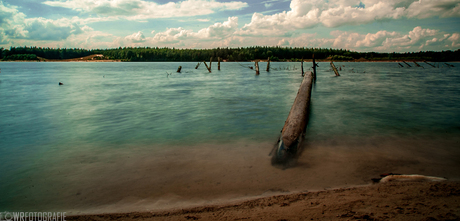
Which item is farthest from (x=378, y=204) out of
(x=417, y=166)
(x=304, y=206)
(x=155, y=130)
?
(x=155, y=130)

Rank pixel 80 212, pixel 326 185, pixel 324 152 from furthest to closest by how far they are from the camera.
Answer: pixel 324 152, pixel 326 185, pixel 80 212

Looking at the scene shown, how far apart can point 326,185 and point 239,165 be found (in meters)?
2.07

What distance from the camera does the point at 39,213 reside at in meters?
4.27

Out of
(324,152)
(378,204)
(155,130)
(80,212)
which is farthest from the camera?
(155,130)

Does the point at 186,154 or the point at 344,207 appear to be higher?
the point at 344,207

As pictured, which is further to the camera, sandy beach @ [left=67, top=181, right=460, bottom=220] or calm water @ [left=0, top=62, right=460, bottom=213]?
calm water @ [left=0, top=62, right=460, bottom=213]

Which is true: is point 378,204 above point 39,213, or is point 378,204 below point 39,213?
above

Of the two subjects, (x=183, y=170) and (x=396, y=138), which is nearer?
(x=183, y=170)

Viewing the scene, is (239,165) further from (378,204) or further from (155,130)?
(155,130)

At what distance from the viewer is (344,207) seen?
3707mm

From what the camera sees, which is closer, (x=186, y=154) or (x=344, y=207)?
(x=344, y=207)

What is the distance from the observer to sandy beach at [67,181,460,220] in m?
3.44

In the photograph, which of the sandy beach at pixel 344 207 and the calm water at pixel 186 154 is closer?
the sandy beach at pixel 344 207

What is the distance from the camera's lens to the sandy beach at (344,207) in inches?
136
